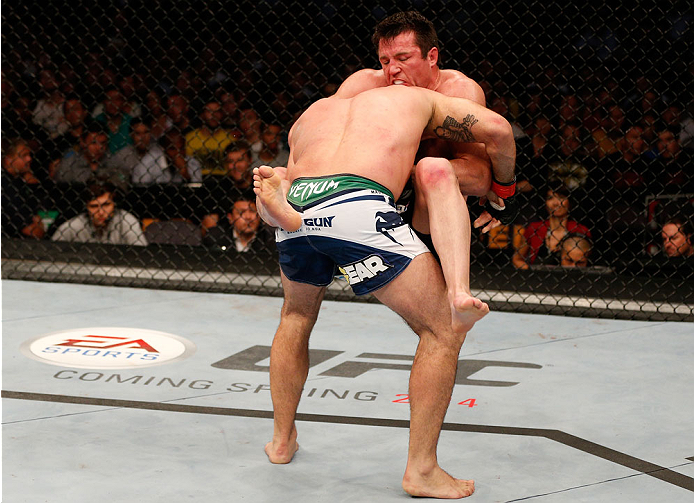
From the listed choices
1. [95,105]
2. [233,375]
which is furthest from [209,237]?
[233,375]

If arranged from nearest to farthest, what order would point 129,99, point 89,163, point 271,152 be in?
point 271,152
point 89,163
point 129,99

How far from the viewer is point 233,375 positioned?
273 cm

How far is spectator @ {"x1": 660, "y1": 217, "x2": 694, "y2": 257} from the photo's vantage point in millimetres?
4031

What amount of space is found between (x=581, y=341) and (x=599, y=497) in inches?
55.4

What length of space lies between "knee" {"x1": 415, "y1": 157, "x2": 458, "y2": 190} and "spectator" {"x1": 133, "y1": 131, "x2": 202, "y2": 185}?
3.19m

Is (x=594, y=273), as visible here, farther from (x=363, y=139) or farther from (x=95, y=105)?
(x=95, y=105)

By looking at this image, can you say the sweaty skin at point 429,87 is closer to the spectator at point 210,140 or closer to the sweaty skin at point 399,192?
the sweaty skin at point 399,192

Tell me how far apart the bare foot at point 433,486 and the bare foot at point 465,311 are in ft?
1.13

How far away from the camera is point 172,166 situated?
496 cm

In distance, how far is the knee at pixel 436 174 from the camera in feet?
5.98

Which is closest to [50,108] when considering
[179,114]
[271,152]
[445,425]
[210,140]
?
[179,114]

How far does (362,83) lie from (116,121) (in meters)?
3.20

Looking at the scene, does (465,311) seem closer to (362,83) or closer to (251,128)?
(362,83)

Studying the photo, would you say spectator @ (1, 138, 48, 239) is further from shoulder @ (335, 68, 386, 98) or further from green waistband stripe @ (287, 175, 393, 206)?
green waistband stripe @ (287, 175, 393, 206)
